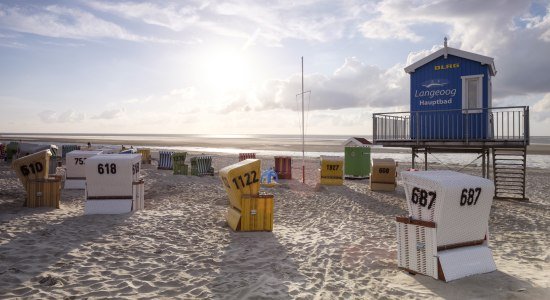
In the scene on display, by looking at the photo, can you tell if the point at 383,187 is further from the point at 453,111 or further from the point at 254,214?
the point at 254,214

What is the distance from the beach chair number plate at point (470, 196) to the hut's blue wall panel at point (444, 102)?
28.8 feet

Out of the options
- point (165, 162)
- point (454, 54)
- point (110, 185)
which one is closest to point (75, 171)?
point (110, 185)

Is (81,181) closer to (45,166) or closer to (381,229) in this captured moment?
(45,166)

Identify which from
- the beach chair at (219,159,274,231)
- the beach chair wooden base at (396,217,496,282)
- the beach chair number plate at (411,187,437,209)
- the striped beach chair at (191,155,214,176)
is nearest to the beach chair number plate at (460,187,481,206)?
the beach chair number plate at (411,187,437,209)

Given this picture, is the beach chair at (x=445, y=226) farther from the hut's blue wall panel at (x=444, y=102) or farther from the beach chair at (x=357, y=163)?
the beach chair at (x=357, y=163)

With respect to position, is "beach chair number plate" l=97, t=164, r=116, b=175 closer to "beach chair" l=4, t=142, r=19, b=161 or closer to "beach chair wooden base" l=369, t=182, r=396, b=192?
"beach chair wooden base" l=369, t=182, r=396, b=192

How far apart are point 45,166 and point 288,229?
830 centimetres

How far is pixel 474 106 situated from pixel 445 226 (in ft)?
34.5

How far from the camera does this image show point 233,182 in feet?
31.9

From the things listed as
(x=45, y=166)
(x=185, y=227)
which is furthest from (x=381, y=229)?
A: (x=45, y=166)

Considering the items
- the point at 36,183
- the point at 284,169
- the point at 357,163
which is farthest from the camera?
the point at 357,163

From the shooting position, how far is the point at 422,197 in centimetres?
666

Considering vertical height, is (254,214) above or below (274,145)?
below

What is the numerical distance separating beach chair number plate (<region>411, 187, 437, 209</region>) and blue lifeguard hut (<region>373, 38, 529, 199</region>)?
927 centimetres
